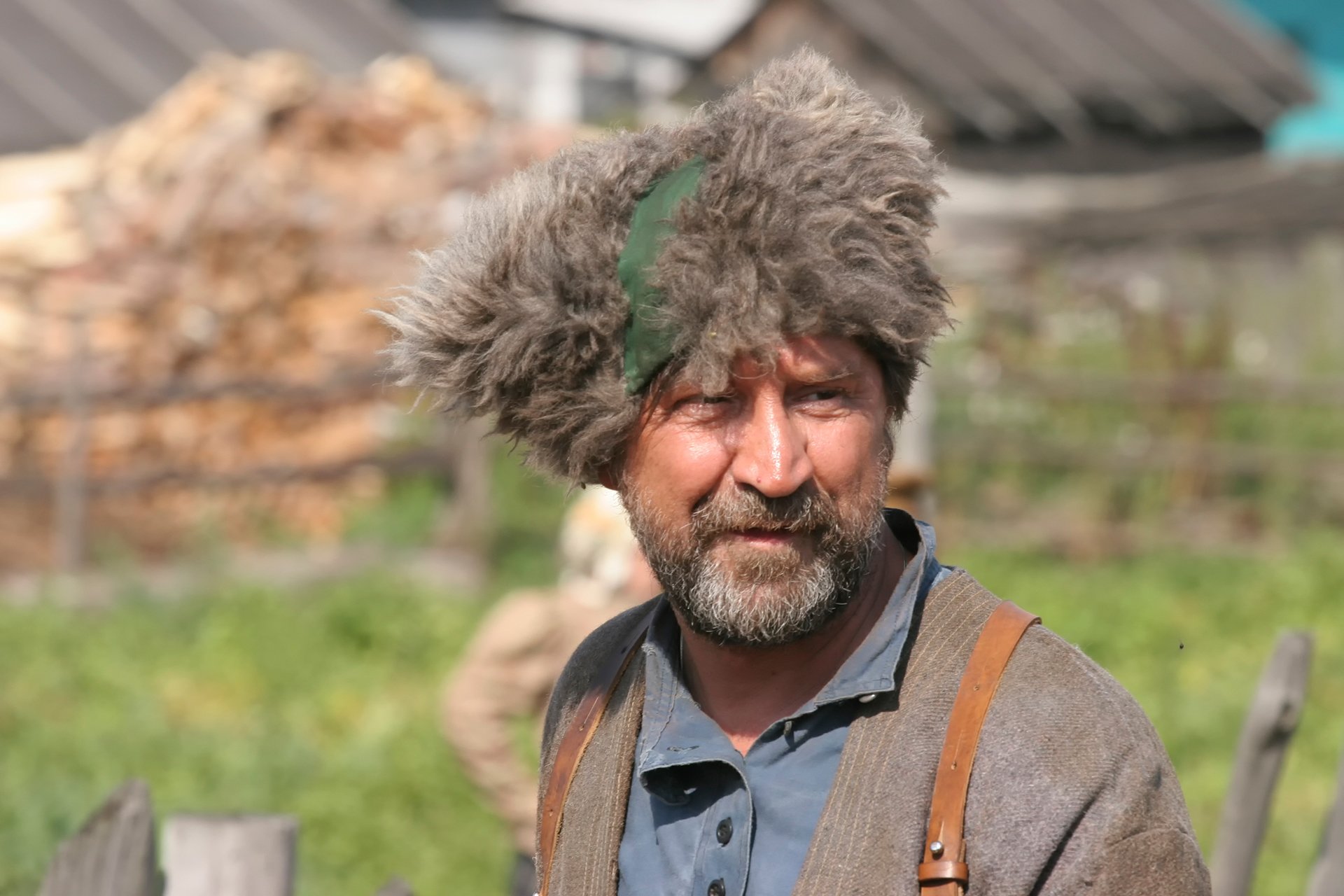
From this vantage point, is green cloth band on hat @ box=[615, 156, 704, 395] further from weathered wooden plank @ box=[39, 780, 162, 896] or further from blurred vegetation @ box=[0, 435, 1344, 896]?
blurred vegetation @ box=[0, 435, 1344, 896]

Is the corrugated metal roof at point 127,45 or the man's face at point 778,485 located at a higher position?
the corrugated metal roof at point 127,45

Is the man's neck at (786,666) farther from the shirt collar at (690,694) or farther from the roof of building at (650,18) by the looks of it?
the roof of building at (650,18)

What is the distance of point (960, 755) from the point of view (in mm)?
1759

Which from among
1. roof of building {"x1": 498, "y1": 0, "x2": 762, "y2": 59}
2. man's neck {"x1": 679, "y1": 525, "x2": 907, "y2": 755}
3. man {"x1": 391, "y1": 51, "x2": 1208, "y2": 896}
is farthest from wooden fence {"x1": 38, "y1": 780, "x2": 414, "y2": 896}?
roof of building {"x1": 498, "y1": 0, "x2": 762, "y2": 59}

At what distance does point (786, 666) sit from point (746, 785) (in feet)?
0.63

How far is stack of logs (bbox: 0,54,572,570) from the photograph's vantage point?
359 inches

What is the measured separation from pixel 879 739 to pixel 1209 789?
4298 mm

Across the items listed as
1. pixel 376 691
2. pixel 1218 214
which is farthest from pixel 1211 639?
pixel 1218 214

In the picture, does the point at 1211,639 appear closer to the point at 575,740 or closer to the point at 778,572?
the point at 575,740

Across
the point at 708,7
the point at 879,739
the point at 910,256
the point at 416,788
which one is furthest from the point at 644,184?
the point at 708,7

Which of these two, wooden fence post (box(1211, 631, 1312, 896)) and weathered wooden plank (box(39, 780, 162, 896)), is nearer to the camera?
weathered wooden plank (box(39, 780, 162, 896))

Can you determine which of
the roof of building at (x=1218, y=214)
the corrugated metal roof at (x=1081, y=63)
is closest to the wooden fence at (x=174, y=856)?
the roof of building at (x=1218, y=214)

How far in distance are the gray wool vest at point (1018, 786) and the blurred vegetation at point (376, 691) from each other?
2.82m

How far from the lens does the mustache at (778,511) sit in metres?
1.94
